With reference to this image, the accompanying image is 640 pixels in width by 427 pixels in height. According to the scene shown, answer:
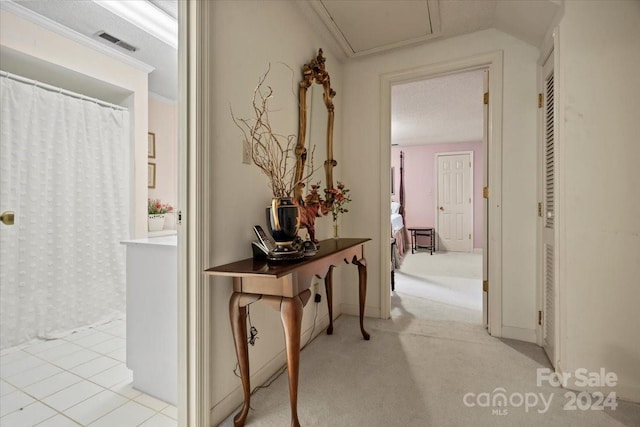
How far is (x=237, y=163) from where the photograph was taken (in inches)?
63.6

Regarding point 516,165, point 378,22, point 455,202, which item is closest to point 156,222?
point 378,22

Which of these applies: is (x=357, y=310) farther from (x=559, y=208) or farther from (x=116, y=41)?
(x=116, y=41)

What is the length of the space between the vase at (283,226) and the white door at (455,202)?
6275 mm

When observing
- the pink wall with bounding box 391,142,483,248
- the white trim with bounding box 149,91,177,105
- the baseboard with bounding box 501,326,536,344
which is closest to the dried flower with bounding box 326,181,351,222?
the baseboard with bounding box 501,326,536,344

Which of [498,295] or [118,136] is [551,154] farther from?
[118,136]

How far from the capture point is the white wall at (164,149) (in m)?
3.81

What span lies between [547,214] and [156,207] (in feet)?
12.5

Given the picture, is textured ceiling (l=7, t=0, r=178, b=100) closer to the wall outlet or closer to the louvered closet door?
the wall outlet

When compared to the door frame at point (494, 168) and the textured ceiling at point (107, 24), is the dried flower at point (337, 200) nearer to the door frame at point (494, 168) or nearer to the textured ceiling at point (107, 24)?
the door frame at point (494, 168)

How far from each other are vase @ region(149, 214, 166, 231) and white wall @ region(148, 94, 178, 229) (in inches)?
11.1

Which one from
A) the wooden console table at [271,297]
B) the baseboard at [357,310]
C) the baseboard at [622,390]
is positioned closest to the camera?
the wooden console table at [271,297]

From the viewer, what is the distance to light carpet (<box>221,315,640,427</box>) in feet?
4.83

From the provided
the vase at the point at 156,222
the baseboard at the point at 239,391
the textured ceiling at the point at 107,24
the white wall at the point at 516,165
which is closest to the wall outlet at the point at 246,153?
the baseboard at the point at 239,391

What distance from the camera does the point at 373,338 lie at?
239cm
